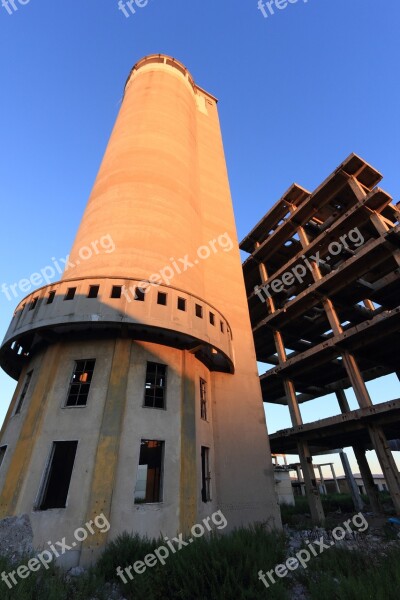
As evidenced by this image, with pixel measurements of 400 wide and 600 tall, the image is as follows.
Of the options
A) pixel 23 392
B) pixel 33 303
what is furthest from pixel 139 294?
pixel 23 392

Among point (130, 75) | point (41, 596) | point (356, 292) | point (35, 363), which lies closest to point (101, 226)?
point (35, 363)

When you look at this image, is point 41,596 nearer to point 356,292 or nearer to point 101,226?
point 101,226

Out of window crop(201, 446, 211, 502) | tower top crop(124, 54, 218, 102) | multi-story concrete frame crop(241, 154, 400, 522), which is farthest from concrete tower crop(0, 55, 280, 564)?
tower top crop(124, 54, 218, 102)

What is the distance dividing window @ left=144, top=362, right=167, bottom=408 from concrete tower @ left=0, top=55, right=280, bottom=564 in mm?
59

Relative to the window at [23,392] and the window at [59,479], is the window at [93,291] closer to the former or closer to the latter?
the window at [23,392]

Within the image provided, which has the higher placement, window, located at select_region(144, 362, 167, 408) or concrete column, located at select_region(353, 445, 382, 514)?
window, located at select_region(144, 362, 167, 408)

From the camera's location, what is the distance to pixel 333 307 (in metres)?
22.6

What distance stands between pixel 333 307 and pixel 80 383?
17.4m

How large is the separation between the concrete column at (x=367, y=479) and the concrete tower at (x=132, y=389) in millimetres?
9781

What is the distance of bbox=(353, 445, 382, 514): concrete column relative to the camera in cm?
1991

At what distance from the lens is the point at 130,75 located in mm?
37750

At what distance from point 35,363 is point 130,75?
37.4m

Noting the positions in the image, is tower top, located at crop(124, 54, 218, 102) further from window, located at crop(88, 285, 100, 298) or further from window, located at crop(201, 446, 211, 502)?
window, located at crop(201, 446, 211, 502)

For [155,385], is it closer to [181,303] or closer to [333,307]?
[181,303]
